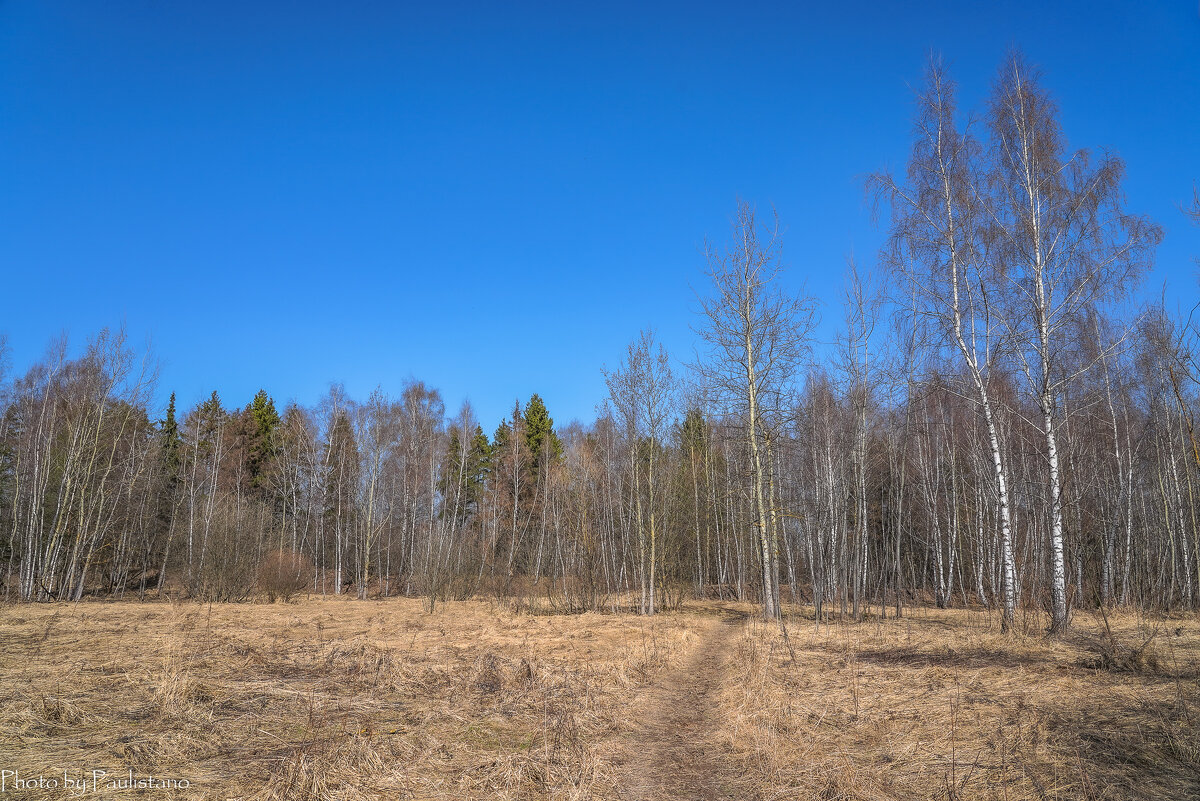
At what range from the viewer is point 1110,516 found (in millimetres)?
20375

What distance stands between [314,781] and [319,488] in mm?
31442

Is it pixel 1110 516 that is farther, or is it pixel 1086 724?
pixel 1110 516

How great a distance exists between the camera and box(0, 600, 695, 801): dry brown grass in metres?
4.39

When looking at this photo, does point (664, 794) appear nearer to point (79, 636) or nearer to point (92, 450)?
point (79, 636)

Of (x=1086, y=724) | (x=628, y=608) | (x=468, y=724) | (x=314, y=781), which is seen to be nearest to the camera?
(x=314, y=781)

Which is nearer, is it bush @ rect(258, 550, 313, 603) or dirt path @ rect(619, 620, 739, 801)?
dirt path @ rect(619, 620, 739, 801)

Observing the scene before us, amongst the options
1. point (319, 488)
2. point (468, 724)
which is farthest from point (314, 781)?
point (319, 488)

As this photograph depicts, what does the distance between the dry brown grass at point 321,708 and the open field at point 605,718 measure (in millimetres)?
29

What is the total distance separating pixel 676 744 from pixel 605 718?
0.85 metres

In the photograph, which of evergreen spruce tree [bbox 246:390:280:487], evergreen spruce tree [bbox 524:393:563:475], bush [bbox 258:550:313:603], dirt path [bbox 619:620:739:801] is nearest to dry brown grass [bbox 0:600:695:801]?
dirt path [bbox 619:620:739:801]

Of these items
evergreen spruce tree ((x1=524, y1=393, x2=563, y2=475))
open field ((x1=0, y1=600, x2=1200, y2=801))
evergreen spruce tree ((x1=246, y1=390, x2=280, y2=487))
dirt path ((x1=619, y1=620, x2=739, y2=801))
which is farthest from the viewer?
evergreen spruce tree ((x1=524, y1=393, x2=563, y2=475))

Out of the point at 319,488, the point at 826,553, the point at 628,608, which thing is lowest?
the point at 628,608

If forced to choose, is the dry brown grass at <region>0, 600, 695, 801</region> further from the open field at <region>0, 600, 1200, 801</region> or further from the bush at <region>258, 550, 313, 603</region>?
the bush at <region>258, 550, 313, 603</region>

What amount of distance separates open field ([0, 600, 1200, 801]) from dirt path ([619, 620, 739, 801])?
0.03 metres
